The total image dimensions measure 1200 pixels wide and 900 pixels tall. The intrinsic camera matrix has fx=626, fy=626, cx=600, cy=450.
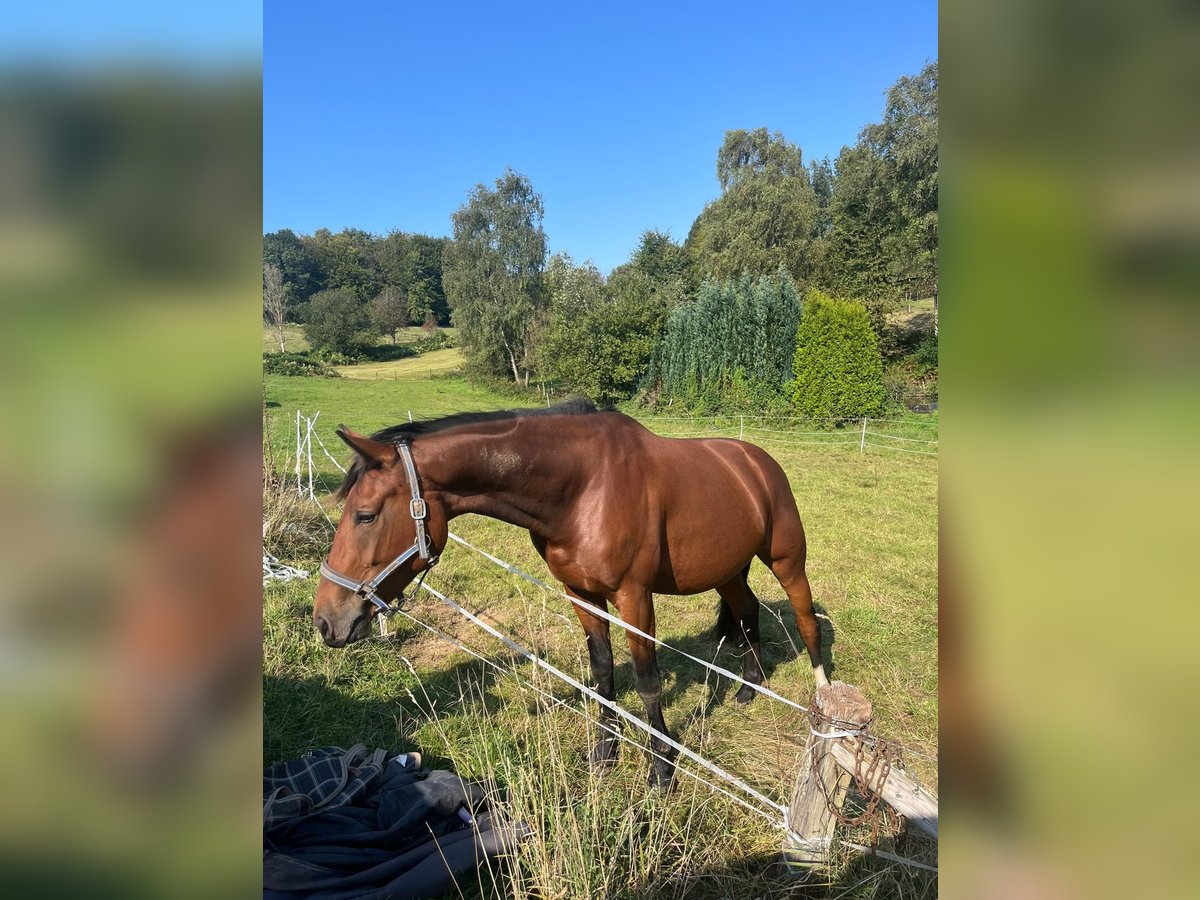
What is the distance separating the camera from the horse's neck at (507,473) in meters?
2.69

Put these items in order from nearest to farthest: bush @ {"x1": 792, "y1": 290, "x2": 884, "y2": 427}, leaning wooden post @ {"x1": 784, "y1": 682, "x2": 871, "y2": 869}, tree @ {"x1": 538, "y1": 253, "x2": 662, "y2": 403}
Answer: leaning wooden post @ {"x1": 784, "y1": 682, "x2": 871, "y2": 869} < bush @ {"x1": 792, "y1": 290, "x2": 884, "y2": 427} < tree @ {"x1": 538, "y1": 253, "x2": 662, "y2": 403}

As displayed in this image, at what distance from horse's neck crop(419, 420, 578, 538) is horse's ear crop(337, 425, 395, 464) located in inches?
6.7

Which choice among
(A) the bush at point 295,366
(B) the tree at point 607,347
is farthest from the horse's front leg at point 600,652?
(A) the bush at point 295,366

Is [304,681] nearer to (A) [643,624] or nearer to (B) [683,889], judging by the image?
(A) [643,624]

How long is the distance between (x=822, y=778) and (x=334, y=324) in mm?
45928

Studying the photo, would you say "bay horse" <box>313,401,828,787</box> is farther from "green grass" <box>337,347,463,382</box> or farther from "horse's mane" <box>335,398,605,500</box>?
"green grass" <box>337,347,463,382</box>

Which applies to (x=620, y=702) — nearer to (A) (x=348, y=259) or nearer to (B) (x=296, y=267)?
(B) (x=296, y=267)

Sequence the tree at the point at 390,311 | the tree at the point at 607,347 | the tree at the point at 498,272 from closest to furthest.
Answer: the tree at the point at 607,347
the tree at the point at 498,272
the tree at the point at 390,311

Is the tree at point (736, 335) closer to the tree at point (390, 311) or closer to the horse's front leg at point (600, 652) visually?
the horse's front leg at point (600, 652)

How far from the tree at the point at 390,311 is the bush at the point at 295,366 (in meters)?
12.1

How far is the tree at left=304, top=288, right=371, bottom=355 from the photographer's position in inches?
1684

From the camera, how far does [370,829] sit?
2.64 m

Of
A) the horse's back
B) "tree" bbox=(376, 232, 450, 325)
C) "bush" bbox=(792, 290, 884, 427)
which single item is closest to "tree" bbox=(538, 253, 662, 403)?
"bush" bbox=(792, 290, 884, 427)
